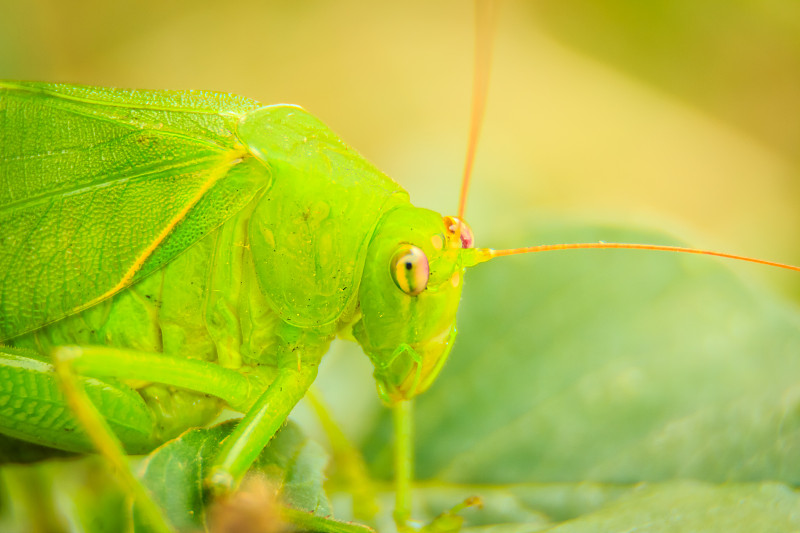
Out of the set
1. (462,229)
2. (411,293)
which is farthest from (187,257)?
(462,229)

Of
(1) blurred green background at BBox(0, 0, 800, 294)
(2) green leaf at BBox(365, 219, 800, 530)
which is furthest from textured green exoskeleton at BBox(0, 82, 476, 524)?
(1) blurred green background at BBox(0, 0, 800, 294)

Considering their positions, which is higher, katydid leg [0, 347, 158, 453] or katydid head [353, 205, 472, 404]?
katydid head [353, 205, 472, 404]

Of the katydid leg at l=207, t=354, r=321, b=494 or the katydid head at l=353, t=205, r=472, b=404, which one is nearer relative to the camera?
the katydid leg at l=207, t=354, r=321, b=494

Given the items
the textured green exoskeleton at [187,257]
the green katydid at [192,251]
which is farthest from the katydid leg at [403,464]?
the textured green exoskeleton at [187,257]

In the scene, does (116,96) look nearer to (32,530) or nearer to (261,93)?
(32,530)

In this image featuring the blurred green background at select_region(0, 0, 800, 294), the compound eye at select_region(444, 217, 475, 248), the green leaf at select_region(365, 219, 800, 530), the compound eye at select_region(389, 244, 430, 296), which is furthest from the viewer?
the blurred green background at select_region(0, 0, 800, 294)

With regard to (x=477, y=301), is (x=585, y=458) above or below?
below

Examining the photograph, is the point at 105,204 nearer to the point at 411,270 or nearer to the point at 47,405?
the point at 47,405

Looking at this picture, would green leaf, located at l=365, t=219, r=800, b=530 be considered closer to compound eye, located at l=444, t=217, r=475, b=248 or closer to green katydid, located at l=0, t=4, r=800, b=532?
green katydid, located at l=0, t=4, r=800, b=532

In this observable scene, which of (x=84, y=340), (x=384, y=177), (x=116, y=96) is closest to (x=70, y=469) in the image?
(x=84, y=340)
